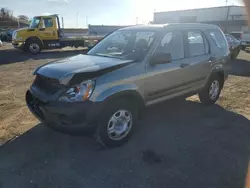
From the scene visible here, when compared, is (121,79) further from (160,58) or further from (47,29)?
(47,29)

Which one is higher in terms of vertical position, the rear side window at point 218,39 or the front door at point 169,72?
the rear side window at point 218,39

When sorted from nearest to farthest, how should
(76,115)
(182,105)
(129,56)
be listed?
(76,115) → (129,56) → (182,105)

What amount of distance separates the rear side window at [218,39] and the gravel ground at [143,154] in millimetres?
1629

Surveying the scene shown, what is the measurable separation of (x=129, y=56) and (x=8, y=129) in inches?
102

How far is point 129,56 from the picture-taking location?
160 inches

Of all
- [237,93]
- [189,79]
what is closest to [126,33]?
[189,79]

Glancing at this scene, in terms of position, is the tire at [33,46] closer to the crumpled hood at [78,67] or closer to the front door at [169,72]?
the crumpled hood at [78,67]

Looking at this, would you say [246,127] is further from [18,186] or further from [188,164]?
[18,186]

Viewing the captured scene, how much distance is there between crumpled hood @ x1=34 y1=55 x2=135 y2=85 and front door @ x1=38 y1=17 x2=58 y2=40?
44.7 ft

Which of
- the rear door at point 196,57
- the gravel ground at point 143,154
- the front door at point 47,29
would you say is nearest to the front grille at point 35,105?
the gravel ground at point 143,154

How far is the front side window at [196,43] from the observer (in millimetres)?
4793

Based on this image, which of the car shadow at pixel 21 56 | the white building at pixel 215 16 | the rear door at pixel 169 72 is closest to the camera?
the rear door at pixel 169 72

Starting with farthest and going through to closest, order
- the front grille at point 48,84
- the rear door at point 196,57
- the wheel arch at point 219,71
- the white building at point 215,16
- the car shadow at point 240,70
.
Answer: the white building at point 215,16 < the car shadow at point 240,70 < the wheel arch at point 219,71 < the rear door at point 196,57 < the front grille at point 48,84

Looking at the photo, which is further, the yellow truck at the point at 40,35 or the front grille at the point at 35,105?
the yellow truck at the point at 40,35
